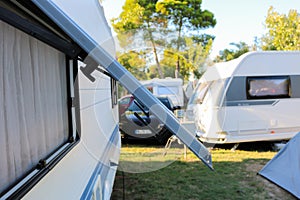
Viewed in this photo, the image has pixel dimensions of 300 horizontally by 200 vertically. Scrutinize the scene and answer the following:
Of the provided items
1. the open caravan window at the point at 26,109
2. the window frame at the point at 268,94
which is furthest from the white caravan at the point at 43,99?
the window frame at the point at 268,94

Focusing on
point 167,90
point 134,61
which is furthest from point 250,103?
point 134,61

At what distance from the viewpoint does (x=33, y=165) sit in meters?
1.00

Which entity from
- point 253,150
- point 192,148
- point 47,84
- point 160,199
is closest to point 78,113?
point 47,84

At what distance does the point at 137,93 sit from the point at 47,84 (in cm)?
47

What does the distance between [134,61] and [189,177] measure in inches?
104

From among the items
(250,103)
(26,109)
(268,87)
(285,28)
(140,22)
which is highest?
(285,28)

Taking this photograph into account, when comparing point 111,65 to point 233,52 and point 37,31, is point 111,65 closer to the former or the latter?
point 37,31

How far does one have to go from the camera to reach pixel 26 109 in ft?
3.18

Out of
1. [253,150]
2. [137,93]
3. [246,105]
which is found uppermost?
[137,93]

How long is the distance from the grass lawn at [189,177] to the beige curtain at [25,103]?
292 centimetres

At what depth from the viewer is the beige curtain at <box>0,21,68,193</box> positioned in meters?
0.82

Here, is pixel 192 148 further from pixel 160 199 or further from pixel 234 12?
pixel 234 12

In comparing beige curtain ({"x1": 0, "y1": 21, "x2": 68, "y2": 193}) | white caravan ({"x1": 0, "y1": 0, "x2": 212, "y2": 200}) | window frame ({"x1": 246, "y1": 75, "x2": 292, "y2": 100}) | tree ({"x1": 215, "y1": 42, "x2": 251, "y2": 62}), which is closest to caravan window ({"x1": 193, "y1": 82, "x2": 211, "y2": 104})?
window frame ({"x1": 246, "y1": 75, "x2": 292, "y2": 100})

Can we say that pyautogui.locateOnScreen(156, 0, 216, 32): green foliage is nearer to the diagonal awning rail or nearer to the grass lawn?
the grass lawn
